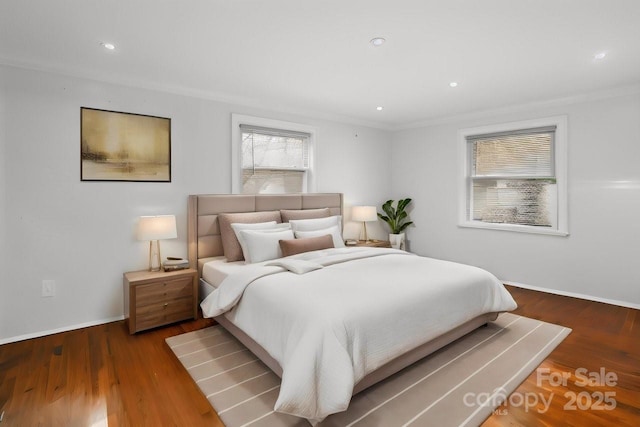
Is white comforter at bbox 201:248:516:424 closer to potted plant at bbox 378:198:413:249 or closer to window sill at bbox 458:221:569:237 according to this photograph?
window sill at bbox 458:221:569:237

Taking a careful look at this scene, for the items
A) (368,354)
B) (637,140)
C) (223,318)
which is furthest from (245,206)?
(637,140)

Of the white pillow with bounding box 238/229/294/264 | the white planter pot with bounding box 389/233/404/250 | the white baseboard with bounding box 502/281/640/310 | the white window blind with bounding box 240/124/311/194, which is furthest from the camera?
the white planter pot with bounding box 389/233/404/250

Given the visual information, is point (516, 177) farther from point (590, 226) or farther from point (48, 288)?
point (48, 288)

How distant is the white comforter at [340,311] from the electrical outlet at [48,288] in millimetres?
1385

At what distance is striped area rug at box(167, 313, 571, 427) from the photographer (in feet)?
6.23

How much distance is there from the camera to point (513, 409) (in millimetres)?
1980

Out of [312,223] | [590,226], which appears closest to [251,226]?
[312,223]

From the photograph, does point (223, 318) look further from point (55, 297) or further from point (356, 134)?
point (356, 134)

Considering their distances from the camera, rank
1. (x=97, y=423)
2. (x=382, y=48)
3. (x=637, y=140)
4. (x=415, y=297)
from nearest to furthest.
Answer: (x=97, y=423), (x=415, y=297), (x=382, y=48), (x=637, y=140)

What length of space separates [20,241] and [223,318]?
6.06 feet

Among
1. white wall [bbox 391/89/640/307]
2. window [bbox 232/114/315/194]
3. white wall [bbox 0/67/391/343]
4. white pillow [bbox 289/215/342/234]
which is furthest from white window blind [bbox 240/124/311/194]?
white wall [bbox 391/89/640/307]

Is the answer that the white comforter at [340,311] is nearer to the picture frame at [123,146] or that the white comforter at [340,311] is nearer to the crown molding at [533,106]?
the picture frame at [123,146]

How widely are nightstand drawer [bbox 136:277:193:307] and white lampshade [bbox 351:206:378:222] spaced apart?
263cm

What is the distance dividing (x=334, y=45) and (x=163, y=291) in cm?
266
